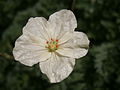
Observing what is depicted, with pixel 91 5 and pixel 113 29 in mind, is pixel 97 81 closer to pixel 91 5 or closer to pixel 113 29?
pixel 113 29

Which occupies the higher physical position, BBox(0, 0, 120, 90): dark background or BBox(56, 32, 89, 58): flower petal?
BBox(56, 32, 89, 58): flower petal

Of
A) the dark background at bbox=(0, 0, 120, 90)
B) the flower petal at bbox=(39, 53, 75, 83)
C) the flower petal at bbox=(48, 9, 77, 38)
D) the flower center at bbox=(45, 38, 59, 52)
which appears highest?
the flower petal at bbox=(48, 9, 77, 38)

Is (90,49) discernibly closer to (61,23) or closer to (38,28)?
Answer: (61,23)

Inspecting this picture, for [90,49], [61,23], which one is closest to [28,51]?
[61,23]

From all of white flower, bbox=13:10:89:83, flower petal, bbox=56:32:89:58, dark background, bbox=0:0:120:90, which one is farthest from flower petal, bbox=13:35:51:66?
dark background, bbox=0:0:120:90

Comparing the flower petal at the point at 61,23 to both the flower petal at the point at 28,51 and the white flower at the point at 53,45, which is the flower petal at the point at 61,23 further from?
the flower petal at the point at 28,51

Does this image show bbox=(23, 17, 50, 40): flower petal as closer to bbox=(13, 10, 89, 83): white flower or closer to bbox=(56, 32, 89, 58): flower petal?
bbox=(13, 10, 89, 83): white flower

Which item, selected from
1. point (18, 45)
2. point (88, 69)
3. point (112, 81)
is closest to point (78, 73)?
point (88, 69)
